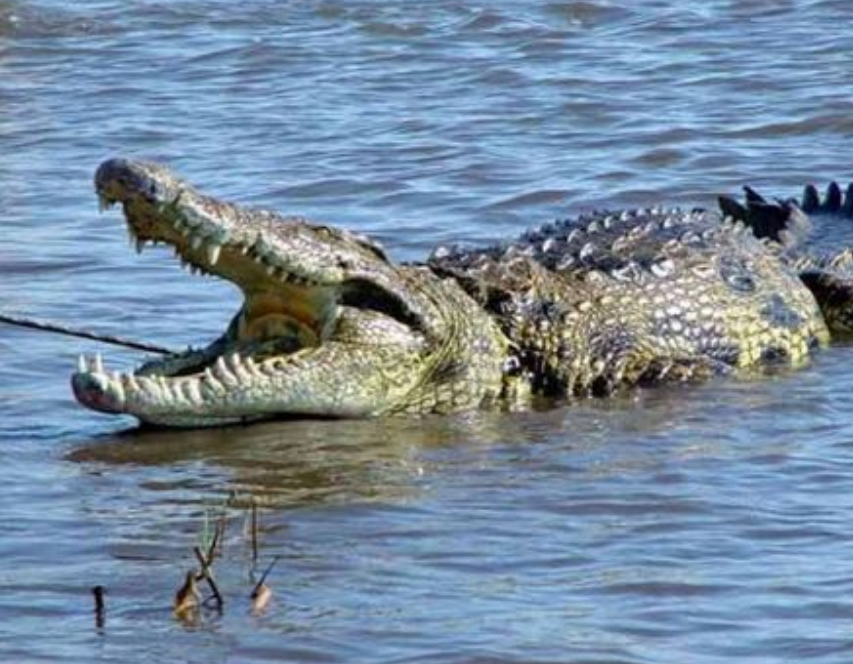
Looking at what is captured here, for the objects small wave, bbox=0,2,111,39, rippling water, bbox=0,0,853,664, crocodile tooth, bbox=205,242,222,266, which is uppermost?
crocodile tooth, bbox=205,242,222,266

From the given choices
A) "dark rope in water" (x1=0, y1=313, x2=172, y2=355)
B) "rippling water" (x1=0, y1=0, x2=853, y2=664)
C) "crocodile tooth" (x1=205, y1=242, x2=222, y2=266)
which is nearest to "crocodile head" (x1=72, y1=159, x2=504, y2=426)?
"crocodile tooth" (x1=205, y1=242, x2=222, y2=266)

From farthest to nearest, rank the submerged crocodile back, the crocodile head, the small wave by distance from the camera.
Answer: the small wave → the submerged crocodile back → the crocodile head

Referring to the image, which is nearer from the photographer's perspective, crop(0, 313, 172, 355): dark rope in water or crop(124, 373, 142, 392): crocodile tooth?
crop(124, 373, 142, 392): crocodile tooth

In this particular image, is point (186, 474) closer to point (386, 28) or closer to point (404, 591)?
point (404, 591)

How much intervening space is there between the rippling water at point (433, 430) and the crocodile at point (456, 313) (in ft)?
0.50

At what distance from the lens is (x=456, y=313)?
8445mm

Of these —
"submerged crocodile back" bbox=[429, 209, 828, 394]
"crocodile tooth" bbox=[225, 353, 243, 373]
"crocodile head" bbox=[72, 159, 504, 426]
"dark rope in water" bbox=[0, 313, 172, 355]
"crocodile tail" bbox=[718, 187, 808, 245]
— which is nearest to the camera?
"crocodile head" bbox=[72, 159, 504, 426]

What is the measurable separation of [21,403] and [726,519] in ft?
8.06

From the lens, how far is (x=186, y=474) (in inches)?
293

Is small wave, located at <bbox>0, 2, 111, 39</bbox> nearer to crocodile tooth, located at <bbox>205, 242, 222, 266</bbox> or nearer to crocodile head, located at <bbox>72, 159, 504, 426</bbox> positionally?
crocodile head, located at <bbox>72, 159, 504, 426</bbox>

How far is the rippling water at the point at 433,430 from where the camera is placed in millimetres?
5914

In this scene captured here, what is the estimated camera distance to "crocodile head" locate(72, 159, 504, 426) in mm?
7668

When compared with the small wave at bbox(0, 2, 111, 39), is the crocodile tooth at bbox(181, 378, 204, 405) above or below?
below

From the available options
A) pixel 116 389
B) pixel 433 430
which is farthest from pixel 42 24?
pixel 116 389
